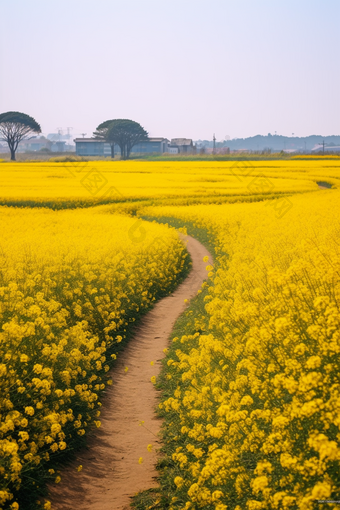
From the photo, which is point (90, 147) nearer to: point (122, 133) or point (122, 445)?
point (122, 133)

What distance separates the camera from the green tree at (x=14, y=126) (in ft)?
303

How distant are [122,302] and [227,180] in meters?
34.6

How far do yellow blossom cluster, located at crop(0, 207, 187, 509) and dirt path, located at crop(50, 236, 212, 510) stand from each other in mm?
223

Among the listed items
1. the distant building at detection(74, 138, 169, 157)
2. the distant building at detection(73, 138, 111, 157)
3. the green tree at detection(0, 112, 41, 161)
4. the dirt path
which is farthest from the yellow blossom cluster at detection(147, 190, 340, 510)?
the distant building at detection(73, 138, 111, 157)

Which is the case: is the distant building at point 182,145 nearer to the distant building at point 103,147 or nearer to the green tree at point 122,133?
the distant building at point 103,147

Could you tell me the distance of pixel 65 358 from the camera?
23.2 ft

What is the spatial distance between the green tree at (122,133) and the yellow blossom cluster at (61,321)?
82097mm

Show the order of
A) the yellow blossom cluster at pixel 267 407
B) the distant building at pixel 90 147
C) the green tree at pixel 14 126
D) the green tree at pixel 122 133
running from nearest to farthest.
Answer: the yellow blossom cluster at pixel 267 407 < the green tree at pixel 14 126 < the green tree at pixel 122 133 < the distant building at pixel 90 147

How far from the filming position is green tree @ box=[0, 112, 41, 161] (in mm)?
92375

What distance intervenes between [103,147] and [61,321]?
400 ft

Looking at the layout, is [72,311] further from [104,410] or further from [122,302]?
[104,410]

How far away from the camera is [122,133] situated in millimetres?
98438

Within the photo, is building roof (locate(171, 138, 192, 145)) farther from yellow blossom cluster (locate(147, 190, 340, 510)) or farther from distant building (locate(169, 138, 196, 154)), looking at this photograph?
yellow blossom cluster (locate(147, 190, 340, 510))

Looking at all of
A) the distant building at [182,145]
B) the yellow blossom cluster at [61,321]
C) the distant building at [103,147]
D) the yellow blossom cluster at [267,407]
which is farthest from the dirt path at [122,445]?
the distant building at [182,145]
